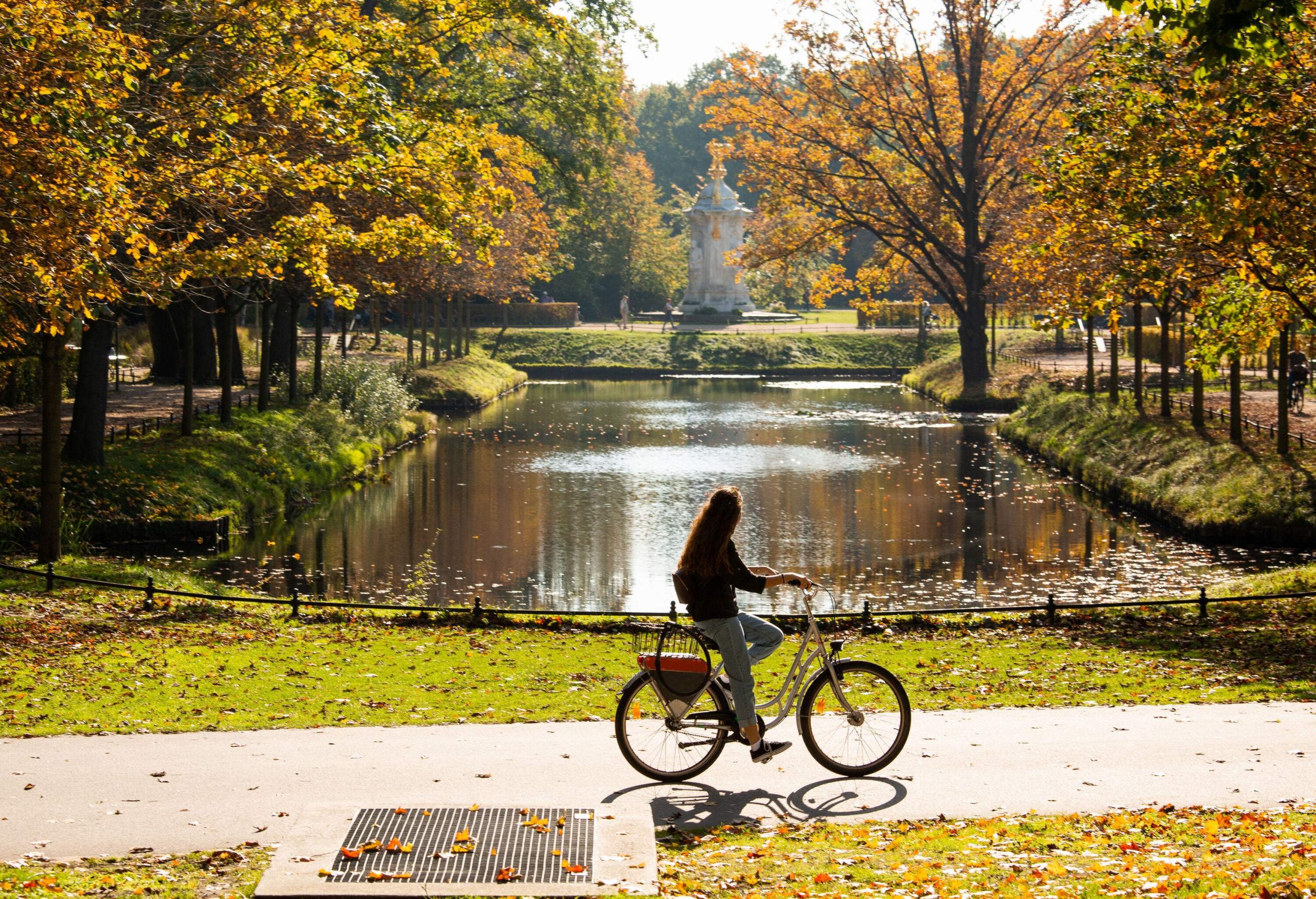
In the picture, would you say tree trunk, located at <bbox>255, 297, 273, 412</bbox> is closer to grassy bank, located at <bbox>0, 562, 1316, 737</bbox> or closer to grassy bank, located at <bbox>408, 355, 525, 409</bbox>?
grassy bank, located at <bbox>408, 355, 525, 409</bbox>

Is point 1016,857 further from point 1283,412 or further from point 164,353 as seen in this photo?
point 164,353

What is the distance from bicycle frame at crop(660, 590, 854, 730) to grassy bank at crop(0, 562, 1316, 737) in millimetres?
1974

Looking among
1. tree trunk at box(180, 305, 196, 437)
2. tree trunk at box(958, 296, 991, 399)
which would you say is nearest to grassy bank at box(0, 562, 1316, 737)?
tree trunk at box(180, 305, 196, 437)

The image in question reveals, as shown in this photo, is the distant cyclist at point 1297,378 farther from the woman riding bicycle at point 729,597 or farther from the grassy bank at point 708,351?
the grassy bank at point 708,351

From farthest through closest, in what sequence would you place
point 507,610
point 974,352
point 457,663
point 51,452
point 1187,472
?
point 974,352 → point 1187,472 → point 51,452 → point 507,610 → point 457,663

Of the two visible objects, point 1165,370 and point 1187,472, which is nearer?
point 1187,472

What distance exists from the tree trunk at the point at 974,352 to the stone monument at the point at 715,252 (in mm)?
33307

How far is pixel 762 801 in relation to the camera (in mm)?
8289

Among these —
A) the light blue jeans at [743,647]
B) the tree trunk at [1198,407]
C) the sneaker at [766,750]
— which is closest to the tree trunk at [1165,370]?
the tree trunk at [1198,407]

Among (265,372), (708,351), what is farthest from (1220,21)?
(708,351)

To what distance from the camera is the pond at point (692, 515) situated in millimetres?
19812

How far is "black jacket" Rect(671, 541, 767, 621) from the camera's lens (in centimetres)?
845

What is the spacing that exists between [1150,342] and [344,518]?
42.2m

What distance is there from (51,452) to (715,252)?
71.9 meters
